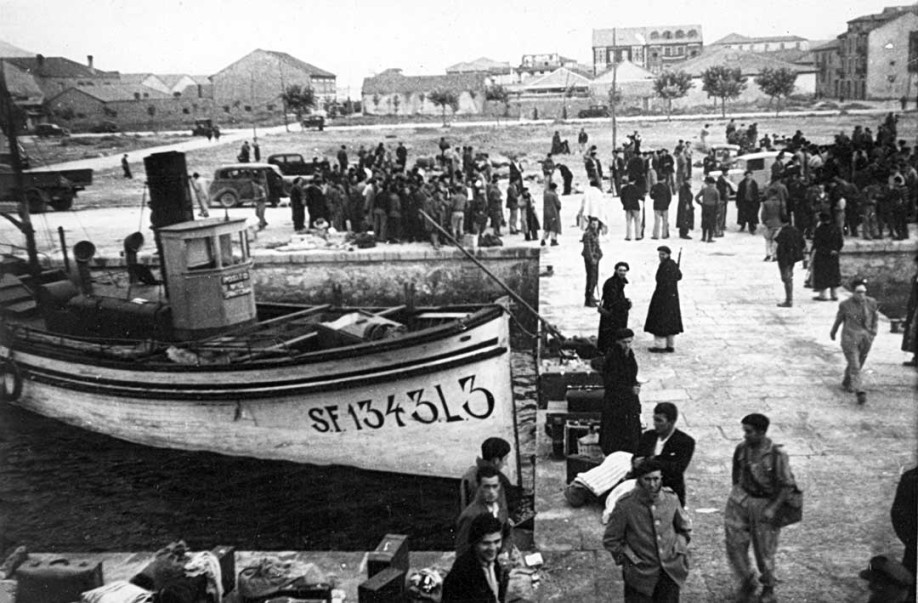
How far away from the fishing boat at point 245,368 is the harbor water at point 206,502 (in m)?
0.27

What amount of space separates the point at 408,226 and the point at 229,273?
24.9 feet

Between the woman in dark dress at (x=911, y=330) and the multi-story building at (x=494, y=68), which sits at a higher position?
the multi-story building at (x=494, y=68)

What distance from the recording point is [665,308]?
11227 millimetres

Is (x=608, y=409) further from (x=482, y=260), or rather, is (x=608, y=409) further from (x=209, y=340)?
(x=482, y=260)

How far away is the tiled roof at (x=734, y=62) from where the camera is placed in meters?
48.9

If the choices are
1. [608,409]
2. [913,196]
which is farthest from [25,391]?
[913,196]

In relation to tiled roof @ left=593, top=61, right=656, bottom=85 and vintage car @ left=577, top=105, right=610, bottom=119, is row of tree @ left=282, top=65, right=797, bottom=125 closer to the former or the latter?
tiled roof @ left=593, top=61, right=656, bottom=85

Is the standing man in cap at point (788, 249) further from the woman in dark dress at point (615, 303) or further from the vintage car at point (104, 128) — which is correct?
the vintage car at point (104, 128)

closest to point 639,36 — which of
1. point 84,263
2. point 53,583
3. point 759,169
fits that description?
point 759,169

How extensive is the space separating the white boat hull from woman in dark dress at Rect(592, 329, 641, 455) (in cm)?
299

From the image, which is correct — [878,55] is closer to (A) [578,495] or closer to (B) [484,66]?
(A) [578,495]

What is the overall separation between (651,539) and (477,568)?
1.08 metres

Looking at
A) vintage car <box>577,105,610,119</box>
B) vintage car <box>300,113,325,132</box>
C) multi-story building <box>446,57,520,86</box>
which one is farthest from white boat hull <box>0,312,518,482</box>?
multi-story building <box>446,57,520,86</box>

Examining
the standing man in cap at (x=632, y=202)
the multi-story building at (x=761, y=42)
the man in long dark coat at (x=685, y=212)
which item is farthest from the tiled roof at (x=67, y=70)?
the multi-story building at (x=761, y=42)
